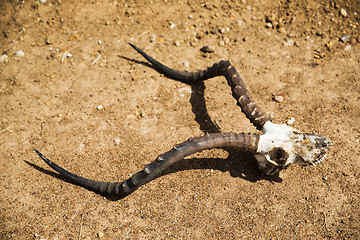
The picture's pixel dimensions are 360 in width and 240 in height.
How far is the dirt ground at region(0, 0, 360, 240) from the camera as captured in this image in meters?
3.33

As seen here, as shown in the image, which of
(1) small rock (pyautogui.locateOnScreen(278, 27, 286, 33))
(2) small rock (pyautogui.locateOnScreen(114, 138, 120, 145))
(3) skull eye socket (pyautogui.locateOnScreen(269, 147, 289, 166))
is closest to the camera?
(3) skull eye socket (pyautogui.locateOnScreen(269, 147, 289, 166))

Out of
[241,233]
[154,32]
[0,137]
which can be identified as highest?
[154,32]

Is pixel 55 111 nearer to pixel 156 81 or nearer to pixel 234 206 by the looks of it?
pixel 156 81

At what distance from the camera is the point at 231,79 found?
3.69m

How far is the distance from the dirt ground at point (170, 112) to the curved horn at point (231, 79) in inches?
7.0

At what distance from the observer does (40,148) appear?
12.5 feet

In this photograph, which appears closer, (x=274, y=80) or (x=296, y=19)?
(x=274, y=80)

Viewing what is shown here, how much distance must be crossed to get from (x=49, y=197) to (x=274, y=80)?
12.5ft

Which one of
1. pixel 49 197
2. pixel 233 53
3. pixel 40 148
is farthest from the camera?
pixel 233 53

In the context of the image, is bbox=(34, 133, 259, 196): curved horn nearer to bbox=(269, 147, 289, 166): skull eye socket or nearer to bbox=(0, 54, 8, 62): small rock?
bbox=(269, 147, 289, 166): skull eye socket

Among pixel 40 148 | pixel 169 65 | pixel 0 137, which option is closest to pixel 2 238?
pixel 40 148

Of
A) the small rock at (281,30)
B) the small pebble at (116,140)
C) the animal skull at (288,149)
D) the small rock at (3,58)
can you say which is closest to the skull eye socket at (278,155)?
the animal skull at (288,149)

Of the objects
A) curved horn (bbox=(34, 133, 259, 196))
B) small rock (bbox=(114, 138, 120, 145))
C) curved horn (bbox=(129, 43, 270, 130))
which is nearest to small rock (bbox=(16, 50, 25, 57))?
curved horn (bbox=(129, 43, 270, 130))

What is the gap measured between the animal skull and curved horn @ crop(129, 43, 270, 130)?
0.27m
